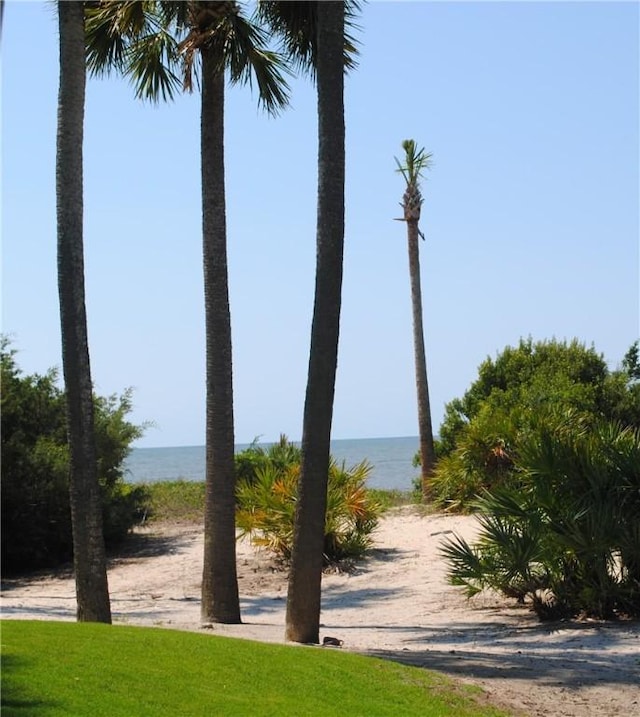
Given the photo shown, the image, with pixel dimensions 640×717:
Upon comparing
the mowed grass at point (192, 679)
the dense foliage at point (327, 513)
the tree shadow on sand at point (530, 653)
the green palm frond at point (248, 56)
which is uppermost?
the green palm frond at point (248, 56)

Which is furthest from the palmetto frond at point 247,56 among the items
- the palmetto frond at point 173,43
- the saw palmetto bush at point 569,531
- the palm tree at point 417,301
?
the palm tree at point 417,301

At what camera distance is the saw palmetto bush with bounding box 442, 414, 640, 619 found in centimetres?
1331

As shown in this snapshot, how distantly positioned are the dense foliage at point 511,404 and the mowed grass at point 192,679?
12.1 meters

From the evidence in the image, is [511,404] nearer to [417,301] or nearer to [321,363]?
[417,301]

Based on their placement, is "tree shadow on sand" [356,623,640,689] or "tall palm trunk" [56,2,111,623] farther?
"tall palm trunk" [56,2,111,623]

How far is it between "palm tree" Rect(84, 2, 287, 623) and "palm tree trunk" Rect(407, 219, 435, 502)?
12814 mm

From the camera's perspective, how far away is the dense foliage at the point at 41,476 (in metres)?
22.5

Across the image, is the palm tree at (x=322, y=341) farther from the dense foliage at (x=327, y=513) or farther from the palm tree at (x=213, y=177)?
the dense foliage at (x=327, y=513)

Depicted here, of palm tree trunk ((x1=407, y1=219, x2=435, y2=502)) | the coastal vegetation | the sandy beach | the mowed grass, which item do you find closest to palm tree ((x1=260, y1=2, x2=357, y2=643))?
the sandy beach

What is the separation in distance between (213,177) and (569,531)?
665 cm

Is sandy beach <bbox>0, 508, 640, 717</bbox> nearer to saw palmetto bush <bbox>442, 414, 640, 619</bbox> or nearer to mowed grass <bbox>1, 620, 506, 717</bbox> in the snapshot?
saw palmetto bush <bbox>442, 414, 640, 619</bbox>

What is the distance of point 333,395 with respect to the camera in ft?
39.6

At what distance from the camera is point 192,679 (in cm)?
812

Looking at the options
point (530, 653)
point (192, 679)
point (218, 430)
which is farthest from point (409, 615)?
point (192, 679)
